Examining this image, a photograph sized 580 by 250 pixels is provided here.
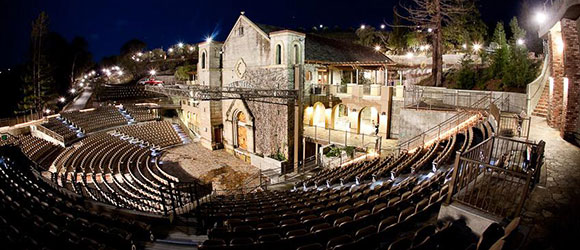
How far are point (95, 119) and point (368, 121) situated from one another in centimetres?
2901

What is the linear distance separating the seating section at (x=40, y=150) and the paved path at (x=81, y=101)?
18923 millimetres

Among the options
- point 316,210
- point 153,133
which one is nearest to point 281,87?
point 153,133

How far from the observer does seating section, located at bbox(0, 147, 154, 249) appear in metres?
7.13

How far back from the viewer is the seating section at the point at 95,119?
105ft

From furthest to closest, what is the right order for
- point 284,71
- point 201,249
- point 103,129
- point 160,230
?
point 103,129, point 284,71, point 160,230, point 201,249

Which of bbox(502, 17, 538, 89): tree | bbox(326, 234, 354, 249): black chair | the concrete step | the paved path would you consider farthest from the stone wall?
the paved path

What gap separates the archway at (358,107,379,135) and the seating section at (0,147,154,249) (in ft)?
64.9

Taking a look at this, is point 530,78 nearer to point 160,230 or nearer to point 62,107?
point 160,230

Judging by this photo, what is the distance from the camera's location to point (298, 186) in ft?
51.2

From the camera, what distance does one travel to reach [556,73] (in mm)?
14062

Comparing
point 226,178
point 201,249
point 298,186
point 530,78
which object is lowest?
point 226,178

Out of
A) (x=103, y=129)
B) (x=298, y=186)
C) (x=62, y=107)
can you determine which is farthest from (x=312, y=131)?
(x=62, y=107)

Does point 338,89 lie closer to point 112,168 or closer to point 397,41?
point 112,168

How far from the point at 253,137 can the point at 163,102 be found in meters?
22.5
